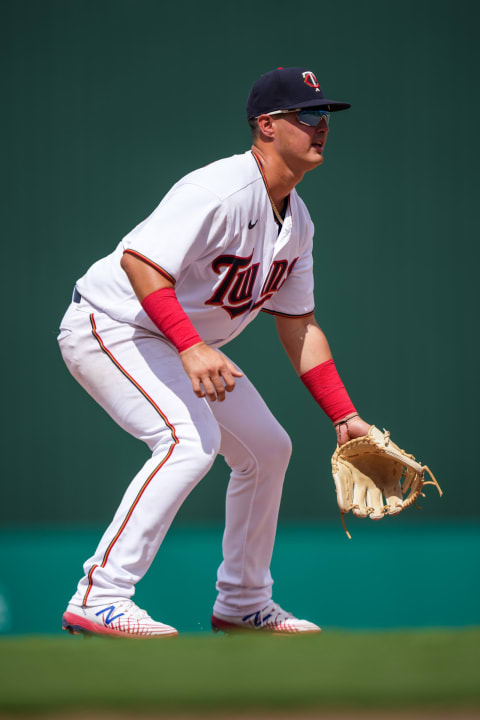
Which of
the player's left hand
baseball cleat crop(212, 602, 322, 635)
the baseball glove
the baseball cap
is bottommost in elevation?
baseball cleat crop(212, 602, 322, 635)

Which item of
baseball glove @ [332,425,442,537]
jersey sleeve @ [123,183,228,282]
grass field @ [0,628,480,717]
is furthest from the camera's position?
baseball glove @ [332,425,442,537]

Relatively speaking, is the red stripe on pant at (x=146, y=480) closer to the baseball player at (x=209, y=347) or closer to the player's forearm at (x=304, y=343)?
the baseball player at (x=209, y=347)

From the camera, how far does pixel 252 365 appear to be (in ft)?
18.0

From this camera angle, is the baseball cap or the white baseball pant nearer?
the white baseball pant

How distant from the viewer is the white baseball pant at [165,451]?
2.27m

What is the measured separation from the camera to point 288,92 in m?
2.63

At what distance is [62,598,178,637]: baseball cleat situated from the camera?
7.23 ft

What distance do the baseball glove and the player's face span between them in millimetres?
826

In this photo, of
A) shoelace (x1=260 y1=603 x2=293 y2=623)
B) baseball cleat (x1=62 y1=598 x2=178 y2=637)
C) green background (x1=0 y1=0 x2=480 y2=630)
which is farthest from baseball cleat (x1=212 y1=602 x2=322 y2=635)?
green background (x1=0 y1=0 x2=480 y2=630)

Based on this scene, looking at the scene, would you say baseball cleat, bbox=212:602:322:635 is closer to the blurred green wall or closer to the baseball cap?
the baseball cap

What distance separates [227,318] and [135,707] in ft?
5.34

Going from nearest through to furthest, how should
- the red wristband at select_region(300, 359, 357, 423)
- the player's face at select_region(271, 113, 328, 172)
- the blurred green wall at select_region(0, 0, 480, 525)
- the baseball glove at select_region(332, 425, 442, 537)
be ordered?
1. the player's face at select_region(271, 113, 328, 172)
2. the baseball glove at select_region(332, 425, 442, 537)
3. the red wristband at select_region(300, 359, 357, 423)
4. the blurred green wall at select_region(0, 0, 480, 525)

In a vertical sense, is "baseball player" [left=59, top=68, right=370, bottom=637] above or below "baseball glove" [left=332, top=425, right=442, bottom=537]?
above

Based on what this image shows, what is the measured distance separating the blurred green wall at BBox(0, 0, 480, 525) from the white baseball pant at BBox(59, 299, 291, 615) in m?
2.60
